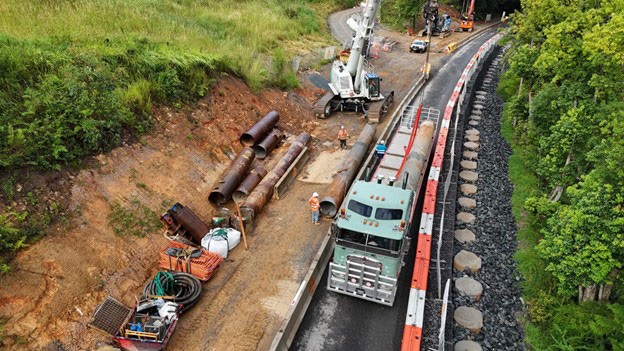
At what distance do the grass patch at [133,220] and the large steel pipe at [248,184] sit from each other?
12.7 ft

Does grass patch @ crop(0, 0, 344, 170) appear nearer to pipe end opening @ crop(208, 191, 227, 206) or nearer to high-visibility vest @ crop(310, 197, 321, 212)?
pipe end opening @ crop(208, 191, 227, 206)

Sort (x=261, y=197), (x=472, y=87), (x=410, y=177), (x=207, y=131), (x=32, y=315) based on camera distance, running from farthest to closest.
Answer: (x=472, y=87) < (x=207, y=131) < (x=261, y=197) < (x=410, y=177) < (x=32, y=315)

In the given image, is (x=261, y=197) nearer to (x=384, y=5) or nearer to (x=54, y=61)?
(x=54, y=61)

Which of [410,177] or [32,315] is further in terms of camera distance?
[410,177]

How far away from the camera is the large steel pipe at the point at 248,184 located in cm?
1884

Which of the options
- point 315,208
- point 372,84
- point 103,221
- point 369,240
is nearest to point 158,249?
point 103,221

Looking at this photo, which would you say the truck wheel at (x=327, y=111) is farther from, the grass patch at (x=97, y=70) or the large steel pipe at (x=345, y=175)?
the large steel pipe at (x=345, y=175)

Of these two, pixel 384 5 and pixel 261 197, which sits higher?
pixel 384 5

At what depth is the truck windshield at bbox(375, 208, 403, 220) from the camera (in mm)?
13648

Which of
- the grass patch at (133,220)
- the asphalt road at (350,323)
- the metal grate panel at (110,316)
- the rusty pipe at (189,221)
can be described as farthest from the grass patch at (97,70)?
the asphalt road at (350,323)

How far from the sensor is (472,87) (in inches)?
1299

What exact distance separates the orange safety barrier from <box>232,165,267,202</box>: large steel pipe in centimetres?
412

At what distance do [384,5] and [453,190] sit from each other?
160 ft

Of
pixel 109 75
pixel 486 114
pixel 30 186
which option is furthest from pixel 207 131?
pixel 486 114
